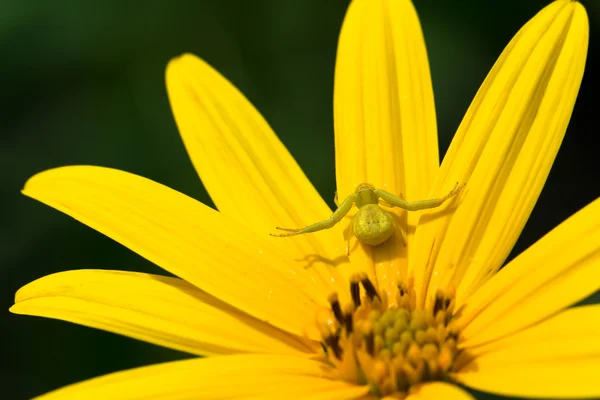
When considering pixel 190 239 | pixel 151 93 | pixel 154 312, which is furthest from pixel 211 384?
pixel 151 93

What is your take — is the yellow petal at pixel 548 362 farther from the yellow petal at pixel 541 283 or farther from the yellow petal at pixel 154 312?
the yellow petal at pixel 154 312

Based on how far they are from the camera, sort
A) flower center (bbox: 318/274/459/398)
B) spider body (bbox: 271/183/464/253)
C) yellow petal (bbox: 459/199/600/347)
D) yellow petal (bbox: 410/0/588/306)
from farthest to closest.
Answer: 1. spider body (bbox: 271/183/464/253)
2. yellow petal (bbox: 410/0/588/306)
3. flower center (bbox: 318/274/459/398)
4. yellow petal (bbox: 459/199/600/347)

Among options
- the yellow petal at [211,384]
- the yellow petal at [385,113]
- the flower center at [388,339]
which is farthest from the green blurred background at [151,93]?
the yellow petal at [211,384]

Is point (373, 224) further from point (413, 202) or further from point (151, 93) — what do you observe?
point (151, 93)

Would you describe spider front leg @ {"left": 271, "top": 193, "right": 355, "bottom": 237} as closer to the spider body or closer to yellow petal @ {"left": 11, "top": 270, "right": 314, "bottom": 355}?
the spider body

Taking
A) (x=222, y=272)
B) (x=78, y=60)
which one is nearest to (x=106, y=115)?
(x=78, y=60)

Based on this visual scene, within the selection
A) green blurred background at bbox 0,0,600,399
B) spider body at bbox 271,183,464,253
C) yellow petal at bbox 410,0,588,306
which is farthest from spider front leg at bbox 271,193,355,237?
green blurred background at bbox 0,0,600,399

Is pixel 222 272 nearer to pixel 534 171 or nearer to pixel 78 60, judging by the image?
pixel 534 171
